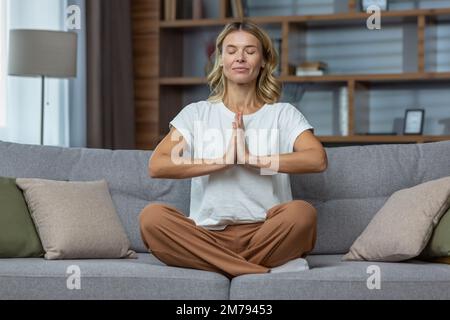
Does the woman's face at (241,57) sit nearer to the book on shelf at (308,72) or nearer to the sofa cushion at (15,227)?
the sofa cushion at (15,227)

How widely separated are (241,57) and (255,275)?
745 millimetres

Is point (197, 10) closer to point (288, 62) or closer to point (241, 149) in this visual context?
point (288, 62)

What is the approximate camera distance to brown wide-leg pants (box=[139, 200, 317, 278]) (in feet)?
8.18

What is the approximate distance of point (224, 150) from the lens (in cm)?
273

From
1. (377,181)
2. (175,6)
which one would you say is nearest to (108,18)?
(175,6)

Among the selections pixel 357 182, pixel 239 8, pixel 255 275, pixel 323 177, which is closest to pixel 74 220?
pixel 255 275

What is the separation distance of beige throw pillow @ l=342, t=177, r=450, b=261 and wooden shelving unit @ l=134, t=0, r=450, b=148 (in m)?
2.29

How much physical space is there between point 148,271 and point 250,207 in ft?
1.35

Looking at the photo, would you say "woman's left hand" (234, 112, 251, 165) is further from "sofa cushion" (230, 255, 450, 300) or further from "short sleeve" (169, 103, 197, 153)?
"sofa cushion" (230, 255, 450, 300)

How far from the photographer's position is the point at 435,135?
16.5ft

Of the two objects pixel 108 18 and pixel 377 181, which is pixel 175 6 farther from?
pixel 377 181

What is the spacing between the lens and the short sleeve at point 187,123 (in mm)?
2775

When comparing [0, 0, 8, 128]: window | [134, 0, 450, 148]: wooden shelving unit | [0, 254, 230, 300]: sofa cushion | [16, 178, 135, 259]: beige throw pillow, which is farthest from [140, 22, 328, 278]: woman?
[134, 0, 450, 148]: wooden shelving unit
